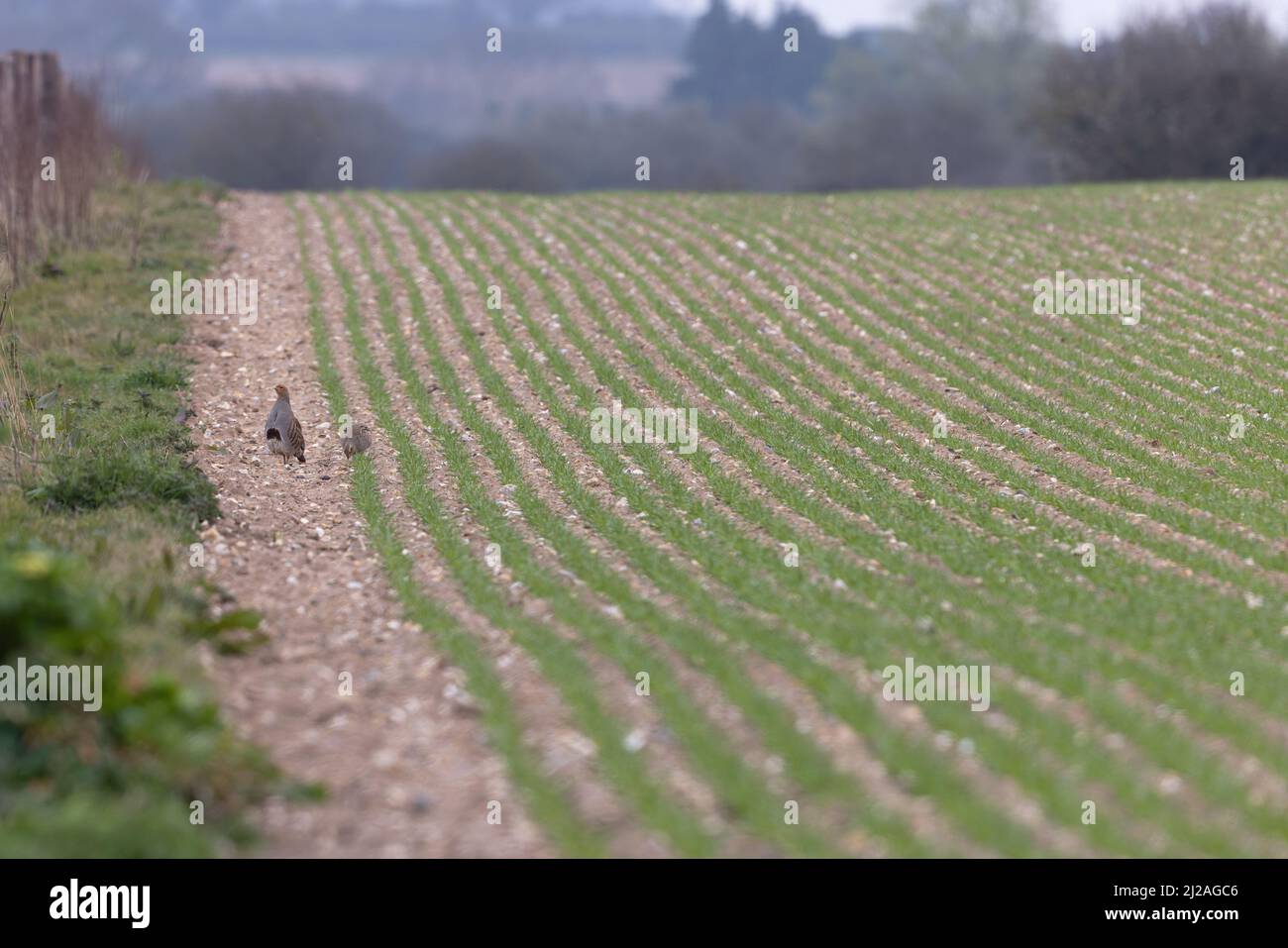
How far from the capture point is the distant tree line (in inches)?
1718

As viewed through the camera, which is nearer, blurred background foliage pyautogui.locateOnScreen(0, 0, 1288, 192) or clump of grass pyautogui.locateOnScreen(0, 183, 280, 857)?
clump of grass pyautogui.locateOnScreen(0, 183, 280, 857)

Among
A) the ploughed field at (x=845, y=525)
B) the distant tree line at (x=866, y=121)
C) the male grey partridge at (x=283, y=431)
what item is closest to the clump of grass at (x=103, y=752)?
the ploughed field at (x=845, y=525)

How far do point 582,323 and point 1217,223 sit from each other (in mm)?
12810

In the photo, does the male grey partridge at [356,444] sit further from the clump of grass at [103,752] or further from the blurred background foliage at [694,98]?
the blurred background foliage at [694,98]

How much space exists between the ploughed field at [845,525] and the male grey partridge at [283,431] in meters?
0.68

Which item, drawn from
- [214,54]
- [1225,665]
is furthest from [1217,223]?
[214,54]

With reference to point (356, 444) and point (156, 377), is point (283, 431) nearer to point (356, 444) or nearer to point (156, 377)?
point (356, 444)

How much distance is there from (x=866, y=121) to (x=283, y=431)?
194 feet

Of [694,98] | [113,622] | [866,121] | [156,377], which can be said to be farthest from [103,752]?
[694,98]

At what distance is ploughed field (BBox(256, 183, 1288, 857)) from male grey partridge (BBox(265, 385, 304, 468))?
0.68 meters

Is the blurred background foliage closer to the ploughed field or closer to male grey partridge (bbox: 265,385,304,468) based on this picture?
the ploughed field

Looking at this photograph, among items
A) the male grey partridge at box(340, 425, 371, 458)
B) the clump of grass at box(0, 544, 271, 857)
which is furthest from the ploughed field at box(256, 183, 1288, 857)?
the clump of grass at box(0, 544, 271, 857)

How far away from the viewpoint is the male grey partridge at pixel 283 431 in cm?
1285

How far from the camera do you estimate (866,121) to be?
67.2 meters
